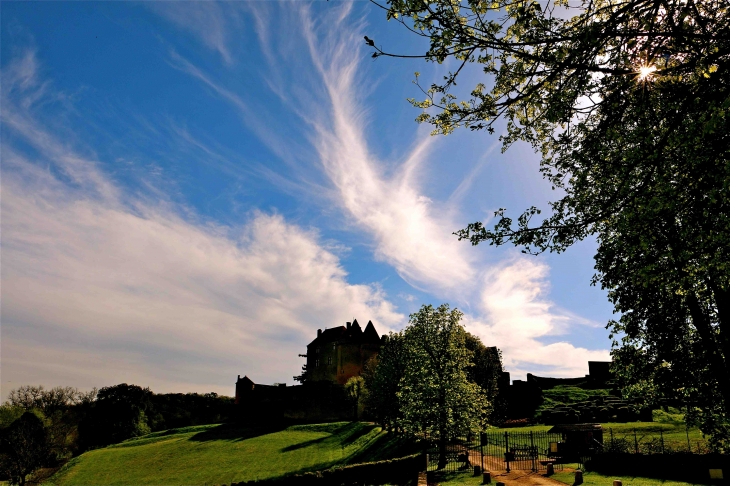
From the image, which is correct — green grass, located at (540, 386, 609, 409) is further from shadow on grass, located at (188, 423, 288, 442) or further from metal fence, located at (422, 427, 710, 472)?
shadow on grass, located at (188, 423, 288, 442)

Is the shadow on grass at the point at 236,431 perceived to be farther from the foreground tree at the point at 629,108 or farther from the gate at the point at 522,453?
the foreground tree at the point at 629,108

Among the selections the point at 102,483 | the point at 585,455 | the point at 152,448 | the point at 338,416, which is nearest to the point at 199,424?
the point at 152,448

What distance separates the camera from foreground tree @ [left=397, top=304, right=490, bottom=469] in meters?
29.1

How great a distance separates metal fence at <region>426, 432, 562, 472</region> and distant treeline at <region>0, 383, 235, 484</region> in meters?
50.8

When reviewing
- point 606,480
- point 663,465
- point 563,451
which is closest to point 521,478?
point 606,480

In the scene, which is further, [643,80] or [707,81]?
[643,80]

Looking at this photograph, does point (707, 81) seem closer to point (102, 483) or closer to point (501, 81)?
point (501, 81)

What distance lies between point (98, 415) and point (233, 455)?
42189mm

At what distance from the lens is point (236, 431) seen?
61312 millimetres

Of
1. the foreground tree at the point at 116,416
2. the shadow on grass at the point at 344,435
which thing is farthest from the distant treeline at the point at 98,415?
the shadow on grass at the point at 344,435

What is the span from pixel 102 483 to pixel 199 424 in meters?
37.3

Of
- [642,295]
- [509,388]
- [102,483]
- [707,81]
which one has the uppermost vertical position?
[707,81]

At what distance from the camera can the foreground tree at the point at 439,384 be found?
29094 mm

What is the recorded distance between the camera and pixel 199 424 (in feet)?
251
